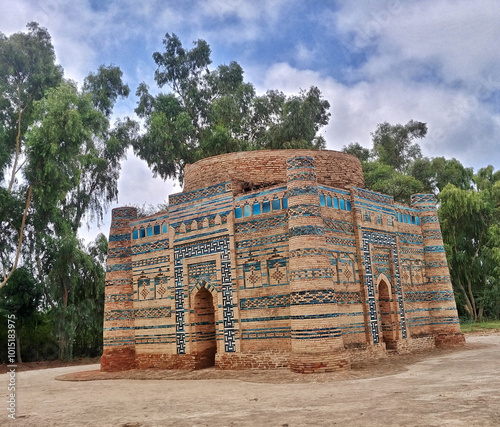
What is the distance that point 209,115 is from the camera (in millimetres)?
31094

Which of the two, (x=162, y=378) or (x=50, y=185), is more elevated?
(x=50, y=185)

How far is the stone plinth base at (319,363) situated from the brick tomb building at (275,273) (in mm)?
22

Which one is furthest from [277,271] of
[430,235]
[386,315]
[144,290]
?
[430,235]

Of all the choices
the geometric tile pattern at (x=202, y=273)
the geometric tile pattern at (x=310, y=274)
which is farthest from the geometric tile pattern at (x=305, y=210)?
the geometric tile pattern at (x=202, y=273)

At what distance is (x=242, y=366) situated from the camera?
39.6 feet

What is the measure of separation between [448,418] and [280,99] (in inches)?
1060

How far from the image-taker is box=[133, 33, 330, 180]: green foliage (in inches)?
1118

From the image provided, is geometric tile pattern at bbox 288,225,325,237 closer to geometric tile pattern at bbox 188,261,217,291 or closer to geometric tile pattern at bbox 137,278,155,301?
geometric tile pattern at bbox 188,261,217,291

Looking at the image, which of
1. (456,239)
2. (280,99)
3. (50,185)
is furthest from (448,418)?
(280,99)

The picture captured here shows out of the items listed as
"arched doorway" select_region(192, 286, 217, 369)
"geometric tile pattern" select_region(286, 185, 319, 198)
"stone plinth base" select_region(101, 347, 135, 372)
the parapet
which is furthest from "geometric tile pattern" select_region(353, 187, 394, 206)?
"stone plinth base" select_region(101, 347, 135, 372)

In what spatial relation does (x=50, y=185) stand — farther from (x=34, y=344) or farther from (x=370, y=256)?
(x=370, y=256)

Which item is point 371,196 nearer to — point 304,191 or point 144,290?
point 304,191

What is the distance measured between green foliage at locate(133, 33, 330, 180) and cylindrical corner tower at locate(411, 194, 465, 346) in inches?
487

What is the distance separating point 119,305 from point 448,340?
9961 mm
